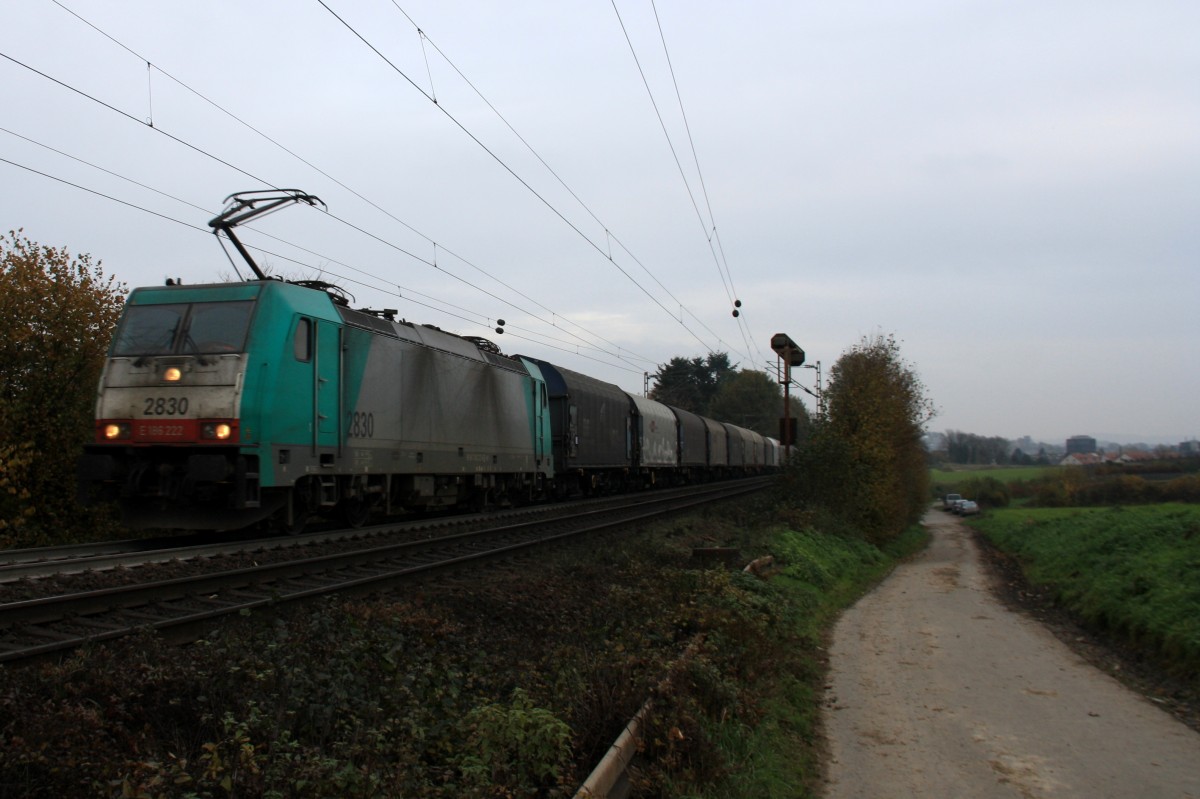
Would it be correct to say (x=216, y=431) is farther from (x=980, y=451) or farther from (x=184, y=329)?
(x=980, y=451)

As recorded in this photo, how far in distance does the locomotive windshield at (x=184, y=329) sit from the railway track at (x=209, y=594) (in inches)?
119

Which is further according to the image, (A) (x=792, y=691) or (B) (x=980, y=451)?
(B) (x=980, y=451)

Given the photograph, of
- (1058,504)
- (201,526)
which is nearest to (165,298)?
(201,526)

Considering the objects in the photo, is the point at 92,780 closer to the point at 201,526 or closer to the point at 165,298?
the point at 201,526

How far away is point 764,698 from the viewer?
738 centimetres

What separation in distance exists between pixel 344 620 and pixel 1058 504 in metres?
58.6

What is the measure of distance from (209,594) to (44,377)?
25.7 feet

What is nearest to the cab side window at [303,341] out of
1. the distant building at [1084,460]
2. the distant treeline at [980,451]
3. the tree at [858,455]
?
the tree at [858,455]

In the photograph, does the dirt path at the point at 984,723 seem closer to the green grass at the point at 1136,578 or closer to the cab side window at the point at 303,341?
the green grass at the point at 1136,578

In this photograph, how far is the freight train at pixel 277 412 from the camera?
33.3 feet

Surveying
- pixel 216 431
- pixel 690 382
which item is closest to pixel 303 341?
pixel 216 431

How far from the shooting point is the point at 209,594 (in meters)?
7.54

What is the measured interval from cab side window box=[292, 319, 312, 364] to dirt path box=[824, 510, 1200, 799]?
769cm

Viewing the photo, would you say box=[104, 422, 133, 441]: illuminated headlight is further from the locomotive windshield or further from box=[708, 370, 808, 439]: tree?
box=[708, 370, 808, 439]: tree
